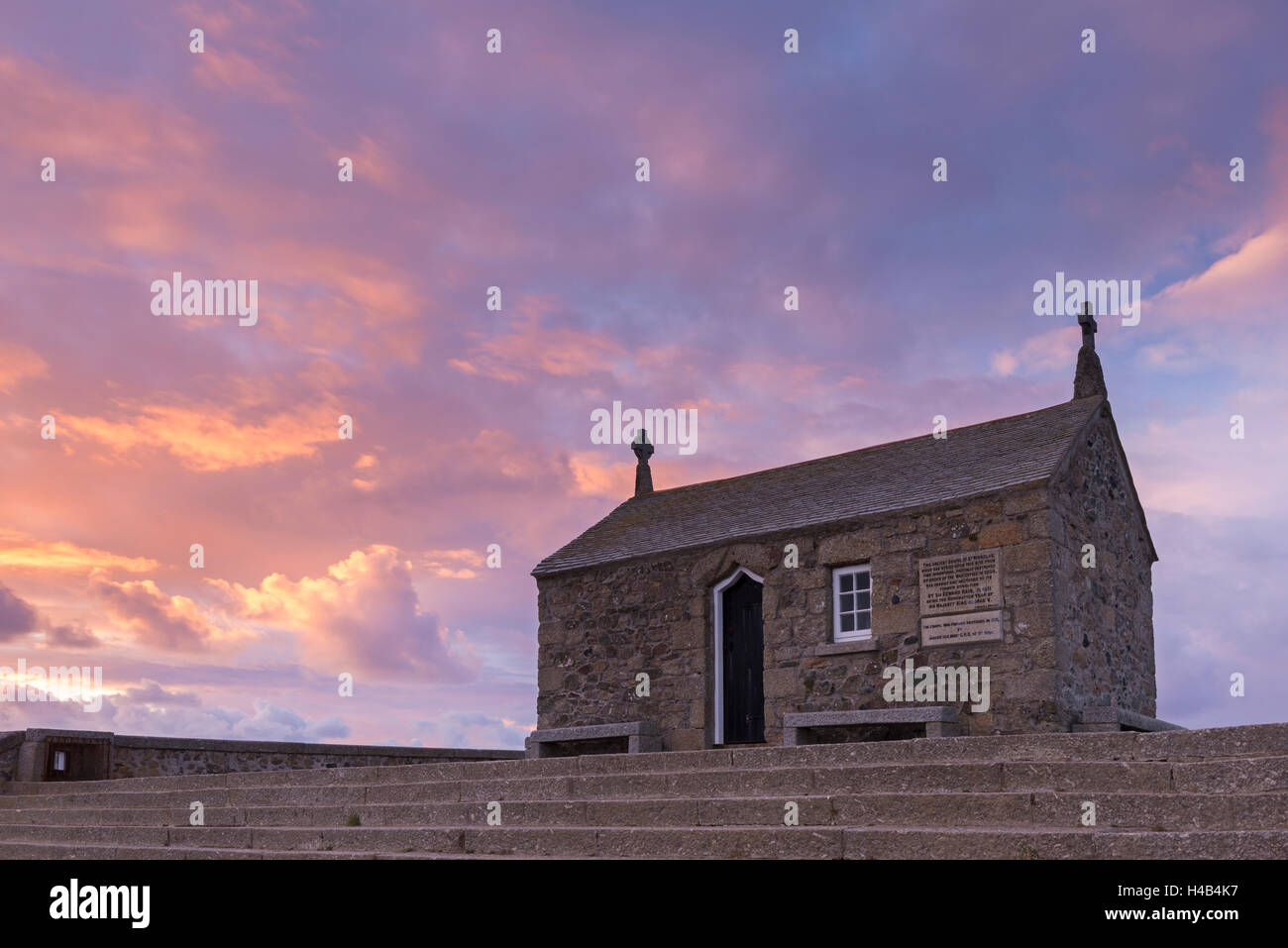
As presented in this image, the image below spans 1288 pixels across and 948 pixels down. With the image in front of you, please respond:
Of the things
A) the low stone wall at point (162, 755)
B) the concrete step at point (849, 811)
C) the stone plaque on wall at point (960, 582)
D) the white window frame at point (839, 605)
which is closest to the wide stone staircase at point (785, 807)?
the concrete step at point (849, 811)

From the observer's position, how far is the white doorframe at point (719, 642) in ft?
60.0

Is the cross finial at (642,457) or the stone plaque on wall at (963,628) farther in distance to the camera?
the cross finial at (642,457)

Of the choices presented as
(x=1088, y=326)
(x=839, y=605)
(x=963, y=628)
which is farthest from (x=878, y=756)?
(x=1088, y=326)

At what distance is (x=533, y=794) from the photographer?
12258mm

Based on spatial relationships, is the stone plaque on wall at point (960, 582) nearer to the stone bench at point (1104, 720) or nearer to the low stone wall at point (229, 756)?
the stone bench at point (1104, 720)

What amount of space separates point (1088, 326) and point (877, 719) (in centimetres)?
773

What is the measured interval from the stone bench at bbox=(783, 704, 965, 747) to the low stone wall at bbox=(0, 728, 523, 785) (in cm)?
526

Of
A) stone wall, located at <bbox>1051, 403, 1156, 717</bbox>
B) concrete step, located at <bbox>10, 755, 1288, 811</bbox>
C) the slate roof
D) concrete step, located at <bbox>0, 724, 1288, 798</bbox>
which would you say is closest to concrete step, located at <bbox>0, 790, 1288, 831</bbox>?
concrete step, located at <bbox>10, 755, 1288, 811</bbox>

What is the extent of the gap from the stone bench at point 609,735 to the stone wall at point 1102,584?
633cm

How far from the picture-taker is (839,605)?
17.4 m

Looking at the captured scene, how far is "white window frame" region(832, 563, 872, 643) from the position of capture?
16984mm

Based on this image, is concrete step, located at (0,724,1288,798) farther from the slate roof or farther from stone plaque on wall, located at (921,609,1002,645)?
the slate roof

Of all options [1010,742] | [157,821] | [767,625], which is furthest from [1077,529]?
[157,821]
